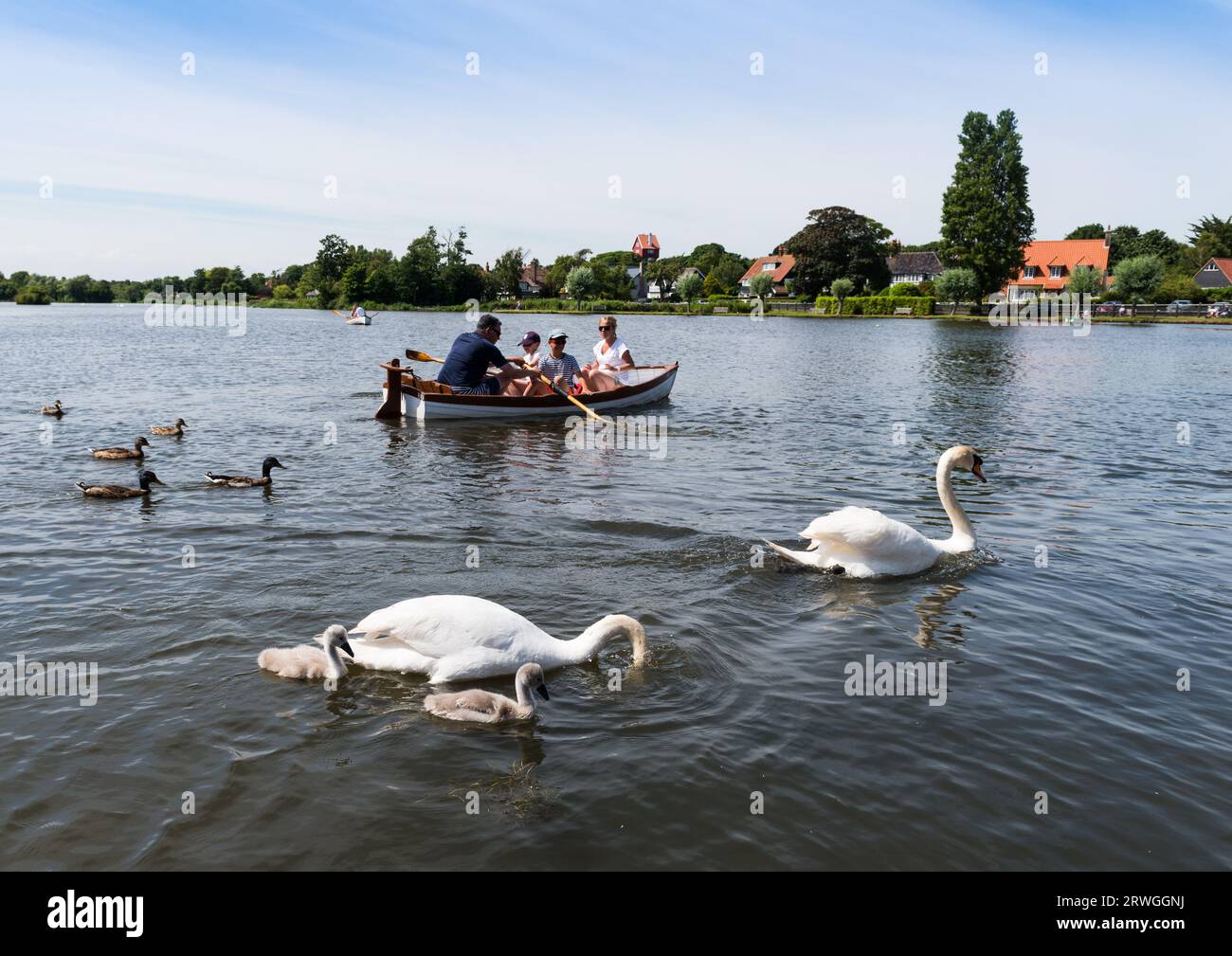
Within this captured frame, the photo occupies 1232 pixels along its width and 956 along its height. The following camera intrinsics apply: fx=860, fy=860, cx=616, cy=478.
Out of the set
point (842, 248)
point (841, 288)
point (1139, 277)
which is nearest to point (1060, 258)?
point (1139, 277)

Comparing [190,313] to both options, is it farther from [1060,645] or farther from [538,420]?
[1060,645]

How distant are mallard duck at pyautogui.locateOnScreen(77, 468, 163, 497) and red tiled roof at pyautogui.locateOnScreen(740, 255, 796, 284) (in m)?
125

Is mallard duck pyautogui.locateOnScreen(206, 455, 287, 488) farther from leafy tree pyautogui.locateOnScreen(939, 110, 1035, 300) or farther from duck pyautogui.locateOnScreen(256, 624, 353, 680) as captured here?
leafy tree pyautogui.locateOnScreen(939, 110, 1035, 300)

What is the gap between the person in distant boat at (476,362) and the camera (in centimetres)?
1995

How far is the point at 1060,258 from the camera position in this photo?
117375 millimetres

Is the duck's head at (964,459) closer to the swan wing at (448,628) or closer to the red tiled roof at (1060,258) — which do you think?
the swan wing at (448,628)

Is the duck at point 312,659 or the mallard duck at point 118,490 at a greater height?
the mallard duck at point 118,490

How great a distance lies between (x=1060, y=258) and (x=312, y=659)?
430ft

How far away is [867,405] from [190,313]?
100m

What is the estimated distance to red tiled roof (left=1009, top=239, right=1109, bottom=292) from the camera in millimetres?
114750

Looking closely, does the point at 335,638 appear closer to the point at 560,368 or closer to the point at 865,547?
the point at 865,547

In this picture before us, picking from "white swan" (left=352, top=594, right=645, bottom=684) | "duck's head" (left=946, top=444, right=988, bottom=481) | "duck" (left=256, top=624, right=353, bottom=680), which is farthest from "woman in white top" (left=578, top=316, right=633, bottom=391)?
"duck" (left=256, top=624, right=353, bottom=680)

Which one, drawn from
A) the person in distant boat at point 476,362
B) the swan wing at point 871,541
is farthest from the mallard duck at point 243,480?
the swan wing at point 871,541
